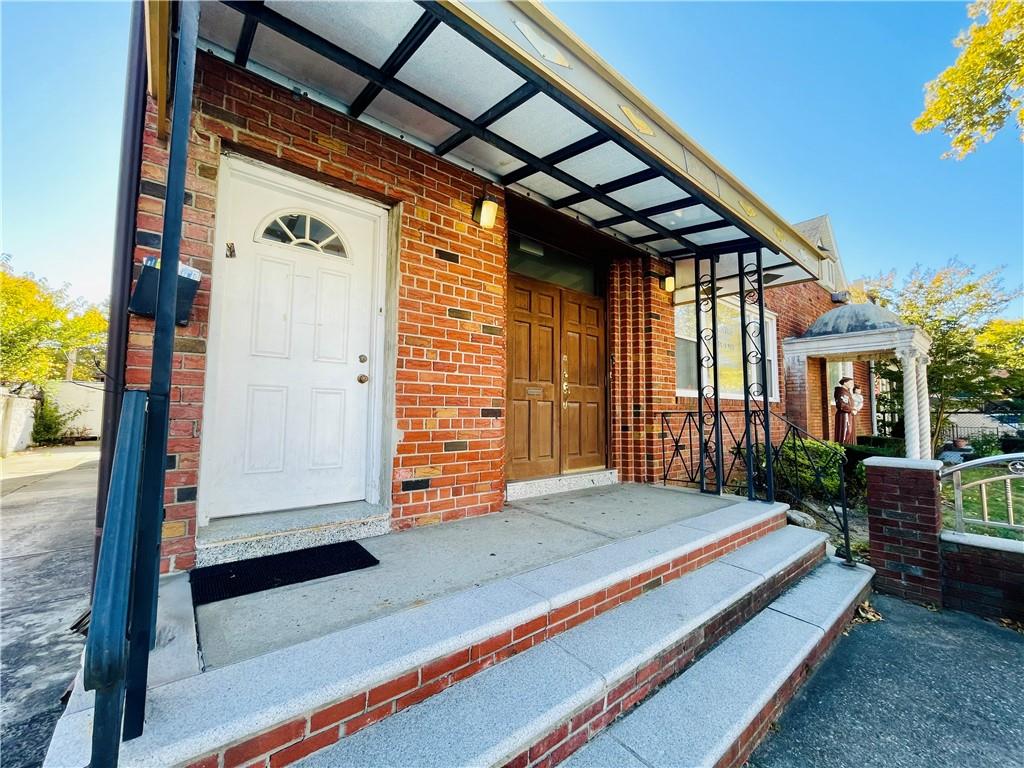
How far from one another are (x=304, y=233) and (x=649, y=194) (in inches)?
101

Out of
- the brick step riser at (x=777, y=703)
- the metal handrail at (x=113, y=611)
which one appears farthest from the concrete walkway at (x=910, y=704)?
the metal handrail at (x=113, y=611)

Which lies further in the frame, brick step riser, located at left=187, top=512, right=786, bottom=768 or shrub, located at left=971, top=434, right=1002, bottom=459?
shrub, located at left=971, top=434, right=1002, bottom=459

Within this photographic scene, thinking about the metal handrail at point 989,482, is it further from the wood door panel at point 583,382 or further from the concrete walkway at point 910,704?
the wood door panel at point 583,382

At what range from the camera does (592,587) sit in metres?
1.94

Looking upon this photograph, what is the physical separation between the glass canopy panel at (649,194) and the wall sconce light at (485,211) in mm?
→ 961

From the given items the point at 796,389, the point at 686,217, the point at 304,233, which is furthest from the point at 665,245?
the point at 796,389

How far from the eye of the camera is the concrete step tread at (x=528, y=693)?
1192mm

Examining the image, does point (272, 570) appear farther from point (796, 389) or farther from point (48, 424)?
point (48, 424)

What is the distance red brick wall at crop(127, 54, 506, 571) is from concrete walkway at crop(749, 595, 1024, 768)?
214 centimetres

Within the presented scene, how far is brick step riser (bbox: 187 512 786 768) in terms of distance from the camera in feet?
3.59

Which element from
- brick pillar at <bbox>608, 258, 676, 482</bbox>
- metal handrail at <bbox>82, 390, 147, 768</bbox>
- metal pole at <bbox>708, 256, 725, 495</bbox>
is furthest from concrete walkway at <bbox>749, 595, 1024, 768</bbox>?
brick pillar at <bbox>608, 258, 676, 482</bbox>

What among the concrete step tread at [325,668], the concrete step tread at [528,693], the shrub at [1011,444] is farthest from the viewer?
the shrub at [1011,444]

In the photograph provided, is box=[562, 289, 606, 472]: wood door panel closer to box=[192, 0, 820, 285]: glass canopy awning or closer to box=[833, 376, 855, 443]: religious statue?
box=[192, 0, 820, 285]: glass canopy awning

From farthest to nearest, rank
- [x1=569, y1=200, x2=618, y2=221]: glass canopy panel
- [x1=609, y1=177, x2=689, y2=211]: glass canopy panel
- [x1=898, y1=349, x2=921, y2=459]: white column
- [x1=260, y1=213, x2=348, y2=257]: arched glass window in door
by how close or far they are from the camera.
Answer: [x1=898, y1=349, x2=921, y2=459]: white column
[x1=569, y1=200, x2=618, y2=221]: glass canopy panel
[x1=609, y1=177, x2=689, y2=211]: glass canopy panel
[x1=260, y1=213, x2=348, y2=257]: arched glass window in door
